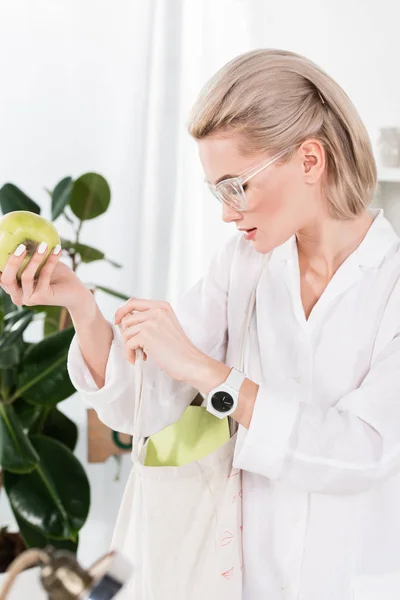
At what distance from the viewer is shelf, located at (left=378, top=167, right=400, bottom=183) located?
143 cm

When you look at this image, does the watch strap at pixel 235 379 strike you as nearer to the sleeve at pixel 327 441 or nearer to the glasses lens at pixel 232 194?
the sleeve at pixel 327 441

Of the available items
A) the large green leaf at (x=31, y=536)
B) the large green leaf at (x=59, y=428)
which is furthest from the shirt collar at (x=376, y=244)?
the large green leaf at (x=59, y=428)

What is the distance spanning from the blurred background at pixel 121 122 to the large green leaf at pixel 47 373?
1.98 feet

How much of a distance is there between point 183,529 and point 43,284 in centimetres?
38

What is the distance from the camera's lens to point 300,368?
100 centimetres

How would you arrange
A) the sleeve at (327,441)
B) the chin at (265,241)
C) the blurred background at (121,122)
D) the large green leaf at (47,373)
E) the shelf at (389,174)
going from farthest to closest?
the blurred background at (121,122) → the large green leaf at (47,373) → the shelf at (389,174) → the chin at (265,241) → the sleeve at (327,441)

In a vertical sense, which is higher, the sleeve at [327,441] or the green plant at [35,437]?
the sleeve at [327,441]

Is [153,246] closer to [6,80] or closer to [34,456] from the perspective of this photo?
Answer: [6,80]

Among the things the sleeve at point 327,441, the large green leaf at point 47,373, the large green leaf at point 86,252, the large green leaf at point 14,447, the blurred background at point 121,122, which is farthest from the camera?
the blurred background at point 121,122

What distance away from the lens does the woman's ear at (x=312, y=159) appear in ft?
3.11

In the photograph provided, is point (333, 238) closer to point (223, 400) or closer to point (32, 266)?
point (223, 400)

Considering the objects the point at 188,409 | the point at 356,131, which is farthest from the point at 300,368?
the point at 356,131

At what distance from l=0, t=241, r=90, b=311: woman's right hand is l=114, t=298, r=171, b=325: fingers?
0.21ft

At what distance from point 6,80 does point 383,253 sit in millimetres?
1510
